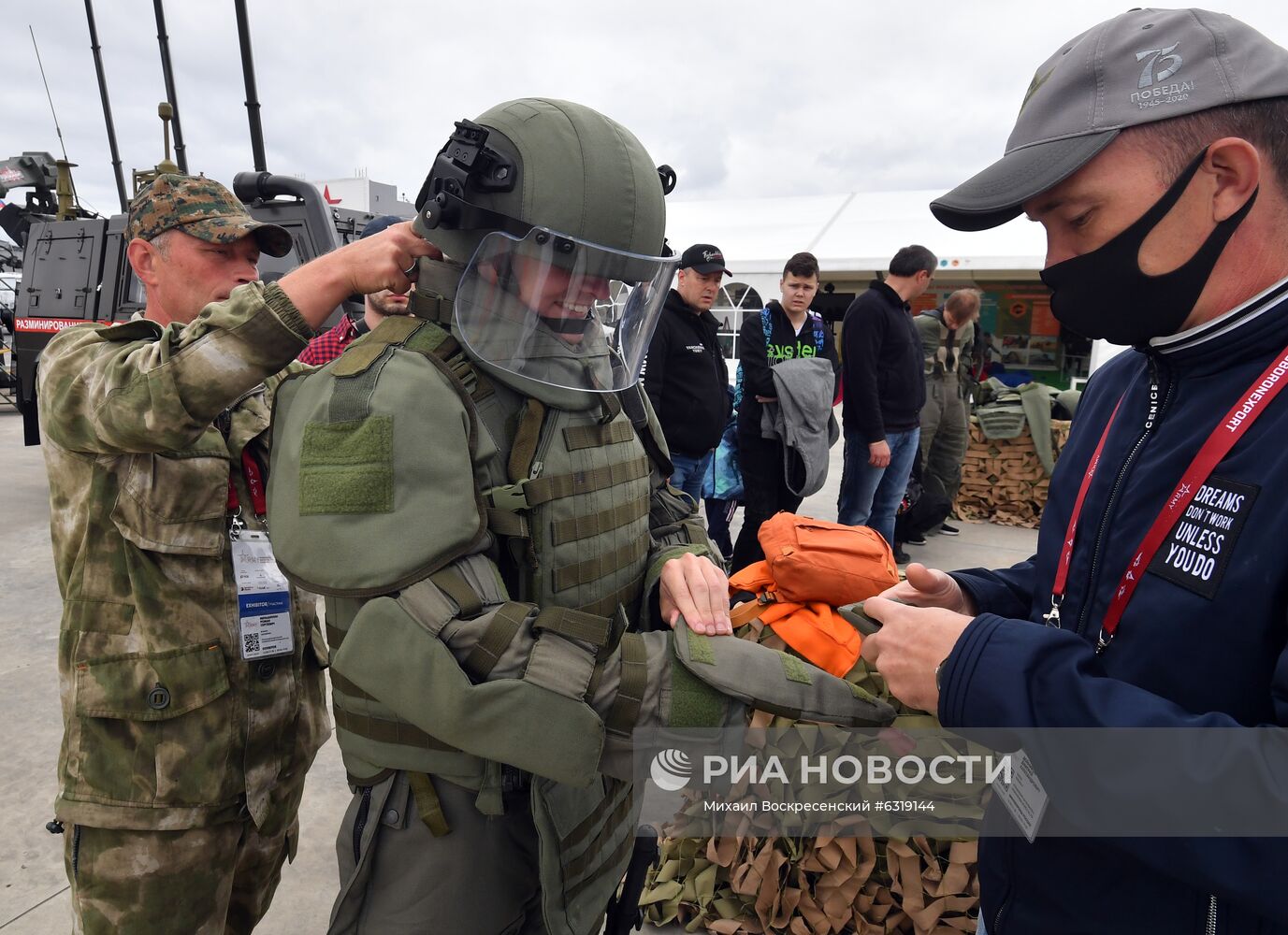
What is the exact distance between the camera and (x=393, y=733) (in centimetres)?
114

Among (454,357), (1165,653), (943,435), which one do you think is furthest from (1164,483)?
(943,435)

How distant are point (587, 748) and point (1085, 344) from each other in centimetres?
1283

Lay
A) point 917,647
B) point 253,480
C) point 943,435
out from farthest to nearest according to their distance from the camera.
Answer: point 943,435
point 253,480
point 917,647

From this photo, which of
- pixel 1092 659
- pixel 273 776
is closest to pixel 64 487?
pixel 273 776

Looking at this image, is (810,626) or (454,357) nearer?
(454,357)

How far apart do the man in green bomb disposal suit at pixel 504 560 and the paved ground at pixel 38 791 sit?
136 cm

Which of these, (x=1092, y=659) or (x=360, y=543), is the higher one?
(x=360, y=543)

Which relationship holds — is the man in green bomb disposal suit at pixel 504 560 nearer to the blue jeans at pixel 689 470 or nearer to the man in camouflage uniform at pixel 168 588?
the man in camouflage uniform at pixel 168 588

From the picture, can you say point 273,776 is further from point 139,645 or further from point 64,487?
point 64,487

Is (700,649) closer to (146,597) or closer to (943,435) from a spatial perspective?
(146,597)

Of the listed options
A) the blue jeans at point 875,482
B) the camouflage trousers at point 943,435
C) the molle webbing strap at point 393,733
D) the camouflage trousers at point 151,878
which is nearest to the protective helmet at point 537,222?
the molle webbing strap at point 393,733

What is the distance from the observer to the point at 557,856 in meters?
1.17

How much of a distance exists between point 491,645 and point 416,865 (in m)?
0.46

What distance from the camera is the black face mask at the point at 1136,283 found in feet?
2.84
